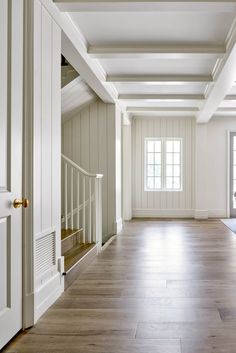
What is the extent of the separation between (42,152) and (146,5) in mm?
1614

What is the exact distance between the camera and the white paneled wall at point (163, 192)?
418 inches

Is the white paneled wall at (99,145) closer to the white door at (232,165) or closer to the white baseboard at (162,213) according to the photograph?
the white baseboard at (162,213)

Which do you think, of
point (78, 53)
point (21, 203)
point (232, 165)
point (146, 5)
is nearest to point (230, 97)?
point (232, 165)

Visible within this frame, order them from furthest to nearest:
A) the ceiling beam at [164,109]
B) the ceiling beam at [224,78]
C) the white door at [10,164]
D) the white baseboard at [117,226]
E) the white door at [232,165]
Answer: the white door at [232,165], the ceiling beam at [164,109], the white baseboard at [117,226], the ceiling beam at [224,78], the white door at [10,164]

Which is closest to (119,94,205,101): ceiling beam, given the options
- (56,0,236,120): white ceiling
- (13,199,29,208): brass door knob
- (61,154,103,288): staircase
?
(56,0,236,120): white ceiling

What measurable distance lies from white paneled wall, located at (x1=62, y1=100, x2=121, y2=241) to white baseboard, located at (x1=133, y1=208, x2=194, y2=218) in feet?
10.1

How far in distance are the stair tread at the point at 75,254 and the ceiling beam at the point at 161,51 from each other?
241 centimetres

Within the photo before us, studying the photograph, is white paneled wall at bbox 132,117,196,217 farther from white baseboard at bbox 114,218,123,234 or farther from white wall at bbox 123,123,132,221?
white baseboard at bbox 114,218,123,234

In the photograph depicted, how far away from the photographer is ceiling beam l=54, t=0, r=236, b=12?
11.7 feet

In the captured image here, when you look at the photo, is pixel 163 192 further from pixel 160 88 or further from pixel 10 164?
pixel 10 164

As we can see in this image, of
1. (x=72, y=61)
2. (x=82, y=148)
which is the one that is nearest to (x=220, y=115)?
(x=82, y=148)

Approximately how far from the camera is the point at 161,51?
4.98 m

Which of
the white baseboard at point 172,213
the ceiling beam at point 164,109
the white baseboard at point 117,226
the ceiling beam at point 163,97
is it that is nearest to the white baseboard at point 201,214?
the white baseboard at point 172,213

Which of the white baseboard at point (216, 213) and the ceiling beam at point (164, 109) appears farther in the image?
the white baseboard at point (216, 213)
